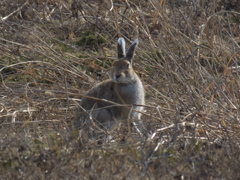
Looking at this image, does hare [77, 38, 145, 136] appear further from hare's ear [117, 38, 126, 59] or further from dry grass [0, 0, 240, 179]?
dry grass [0, 0, 240, 179]

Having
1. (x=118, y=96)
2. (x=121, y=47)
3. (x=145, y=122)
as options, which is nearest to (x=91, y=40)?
(x=121, y=47)

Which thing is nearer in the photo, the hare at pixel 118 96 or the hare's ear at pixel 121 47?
the hare at pixel 118 96

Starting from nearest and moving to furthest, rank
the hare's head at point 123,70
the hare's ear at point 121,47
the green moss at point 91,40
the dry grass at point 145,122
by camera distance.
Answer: the dry grass at point 145,122 → the hare's head at point 123,70 → the hare's ear at point 121,47 → the green moss at point 91,40

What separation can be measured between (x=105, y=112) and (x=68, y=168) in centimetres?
191

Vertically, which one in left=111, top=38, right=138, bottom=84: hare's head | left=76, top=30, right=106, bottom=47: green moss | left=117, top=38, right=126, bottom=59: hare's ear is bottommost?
left=76, top=30, right=106, bottom=47: green moss

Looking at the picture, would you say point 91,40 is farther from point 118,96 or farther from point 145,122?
point 145,122

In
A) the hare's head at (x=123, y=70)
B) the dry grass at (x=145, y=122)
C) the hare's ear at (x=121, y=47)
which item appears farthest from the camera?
the hare's ear at (x=121, y=47)

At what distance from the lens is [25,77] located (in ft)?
26.1

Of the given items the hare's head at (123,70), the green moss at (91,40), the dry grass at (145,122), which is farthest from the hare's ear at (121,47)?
the green moss at (91,40)

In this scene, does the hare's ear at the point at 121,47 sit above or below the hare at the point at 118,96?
above

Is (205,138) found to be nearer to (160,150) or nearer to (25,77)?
(160,150)

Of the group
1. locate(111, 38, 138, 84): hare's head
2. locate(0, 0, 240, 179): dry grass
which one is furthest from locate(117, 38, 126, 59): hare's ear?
locate(0, 0, 240, 179): dry grass

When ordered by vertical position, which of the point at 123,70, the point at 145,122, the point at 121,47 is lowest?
the point at 145,122

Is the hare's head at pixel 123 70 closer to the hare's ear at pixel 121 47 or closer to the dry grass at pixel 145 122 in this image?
the hare's ear at pixel 121 47
